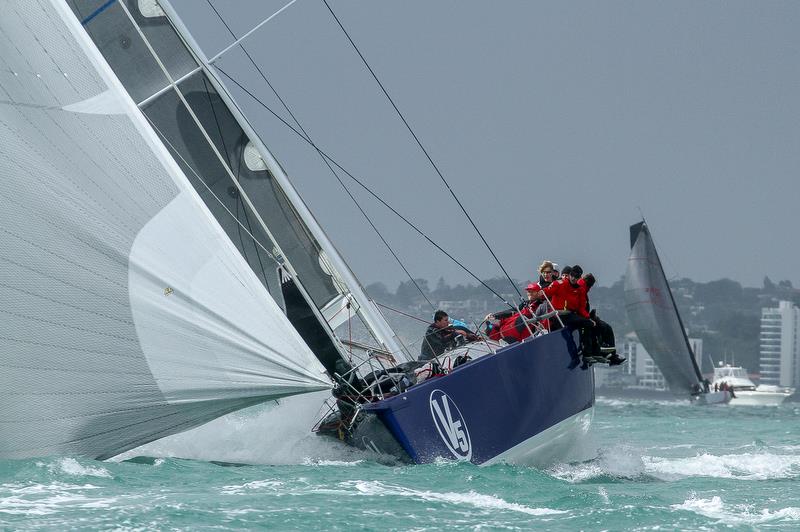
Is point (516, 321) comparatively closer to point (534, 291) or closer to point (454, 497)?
point (534, 291)

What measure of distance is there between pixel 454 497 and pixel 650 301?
972 inches

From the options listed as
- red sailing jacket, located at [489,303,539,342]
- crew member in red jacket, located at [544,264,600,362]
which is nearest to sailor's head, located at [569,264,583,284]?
crew member in red jacket, located at [544,264,600,362]

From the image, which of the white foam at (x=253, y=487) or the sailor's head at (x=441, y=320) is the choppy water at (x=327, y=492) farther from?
the sailor's head at (x=441, y=320)

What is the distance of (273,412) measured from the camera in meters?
9.55

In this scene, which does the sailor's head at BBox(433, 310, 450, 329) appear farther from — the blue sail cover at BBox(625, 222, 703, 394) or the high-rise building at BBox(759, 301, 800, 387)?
the high-rise building at BBox(759, 301, 800, 387)

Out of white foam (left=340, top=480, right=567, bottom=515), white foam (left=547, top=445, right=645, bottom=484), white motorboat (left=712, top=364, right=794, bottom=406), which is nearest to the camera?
white foam (left=340, top=480, right=567, bottom=515)

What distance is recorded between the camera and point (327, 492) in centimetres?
676

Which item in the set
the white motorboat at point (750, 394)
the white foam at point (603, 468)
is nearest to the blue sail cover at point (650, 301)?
the white motorboat at point (750, 394)

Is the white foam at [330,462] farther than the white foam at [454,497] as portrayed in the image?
Yes

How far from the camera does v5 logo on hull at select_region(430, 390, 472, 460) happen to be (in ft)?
25.5

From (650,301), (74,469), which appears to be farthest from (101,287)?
(650,301)

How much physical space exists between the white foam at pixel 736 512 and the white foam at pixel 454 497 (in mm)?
836

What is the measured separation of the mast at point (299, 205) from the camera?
9961 millimetres

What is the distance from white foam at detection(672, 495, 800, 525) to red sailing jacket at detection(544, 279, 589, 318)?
195cm
